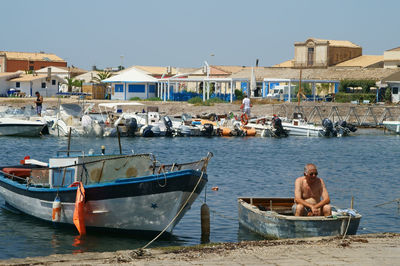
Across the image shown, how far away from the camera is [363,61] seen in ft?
309

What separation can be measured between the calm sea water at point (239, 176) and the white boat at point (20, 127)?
1.74ft

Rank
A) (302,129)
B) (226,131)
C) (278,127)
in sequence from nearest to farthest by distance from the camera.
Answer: (278,127) < (226,131) < (302,129)

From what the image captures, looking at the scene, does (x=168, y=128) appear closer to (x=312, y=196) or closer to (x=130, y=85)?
(x=130, y=85)

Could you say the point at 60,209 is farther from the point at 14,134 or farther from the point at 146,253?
the point at 14,134

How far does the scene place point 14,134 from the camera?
43.4 m

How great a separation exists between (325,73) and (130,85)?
25029 mm

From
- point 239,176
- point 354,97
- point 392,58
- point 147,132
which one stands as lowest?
point 239,176

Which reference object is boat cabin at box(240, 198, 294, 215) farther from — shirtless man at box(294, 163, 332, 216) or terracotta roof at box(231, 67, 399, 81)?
terracotta roof at box(231, 67, 399, 81)

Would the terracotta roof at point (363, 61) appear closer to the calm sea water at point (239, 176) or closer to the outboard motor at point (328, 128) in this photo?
the calm sea water at point (239, 176)

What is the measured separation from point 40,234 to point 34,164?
4037 mm

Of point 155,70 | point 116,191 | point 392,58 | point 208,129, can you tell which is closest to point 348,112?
point 208,129

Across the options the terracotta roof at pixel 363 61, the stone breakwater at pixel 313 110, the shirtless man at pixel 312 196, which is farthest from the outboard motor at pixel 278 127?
the terracotta roof at pixel 363 61

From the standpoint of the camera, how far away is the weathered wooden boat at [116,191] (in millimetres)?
14727

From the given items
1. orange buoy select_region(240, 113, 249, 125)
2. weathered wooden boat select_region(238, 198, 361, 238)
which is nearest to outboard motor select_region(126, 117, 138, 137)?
orange buoy select_region(240, 113, 249, 125)
